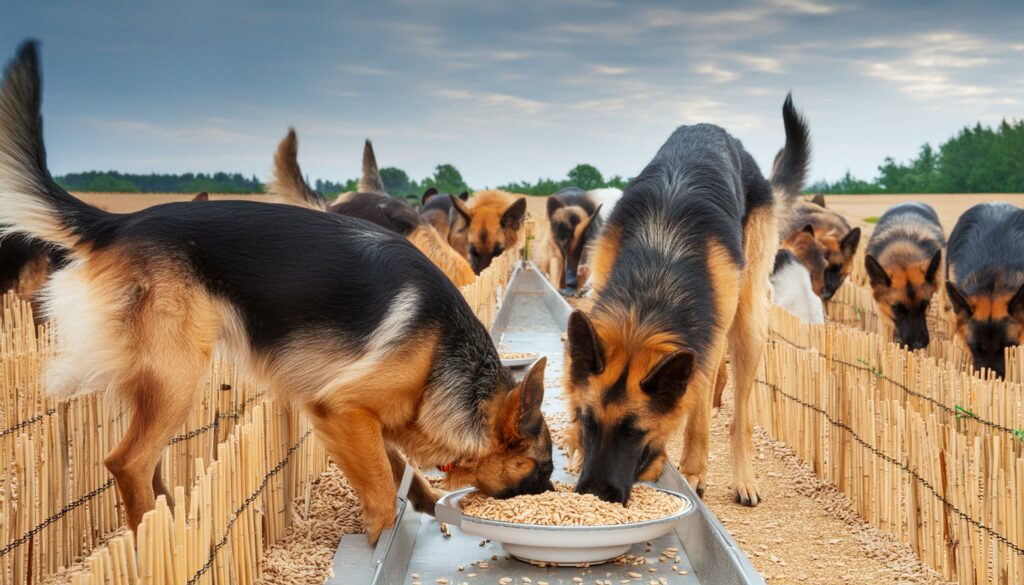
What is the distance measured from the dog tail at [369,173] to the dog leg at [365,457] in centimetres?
938

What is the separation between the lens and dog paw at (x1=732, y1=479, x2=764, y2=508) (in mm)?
5625

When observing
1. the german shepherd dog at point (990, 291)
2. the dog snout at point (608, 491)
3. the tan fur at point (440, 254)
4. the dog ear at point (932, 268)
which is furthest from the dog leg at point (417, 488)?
the dog ear at point (932, 268)

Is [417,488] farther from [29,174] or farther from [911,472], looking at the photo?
[911,472]

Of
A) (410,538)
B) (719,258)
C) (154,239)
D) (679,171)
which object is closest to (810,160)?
(679,171)

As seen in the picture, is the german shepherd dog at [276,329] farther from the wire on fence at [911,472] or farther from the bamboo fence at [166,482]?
the wire on fence at [911,472]

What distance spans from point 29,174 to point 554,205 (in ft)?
47.8

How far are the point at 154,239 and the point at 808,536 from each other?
3589 millimetres

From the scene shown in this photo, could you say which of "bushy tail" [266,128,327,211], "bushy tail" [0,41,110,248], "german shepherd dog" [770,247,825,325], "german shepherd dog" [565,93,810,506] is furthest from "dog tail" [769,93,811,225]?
"bushy tail" [0,41,110,248]

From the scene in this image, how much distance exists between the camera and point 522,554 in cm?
419

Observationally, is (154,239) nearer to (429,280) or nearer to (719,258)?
(429,280)

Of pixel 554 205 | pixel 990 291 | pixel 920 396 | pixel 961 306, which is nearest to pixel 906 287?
pixel 990 291

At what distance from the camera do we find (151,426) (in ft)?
12.6

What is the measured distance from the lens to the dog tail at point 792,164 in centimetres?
687

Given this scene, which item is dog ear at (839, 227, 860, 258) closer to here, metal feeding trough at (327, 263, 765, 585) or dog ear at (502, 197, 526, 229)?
A: dog ear at (502, 197, 526, 229)
